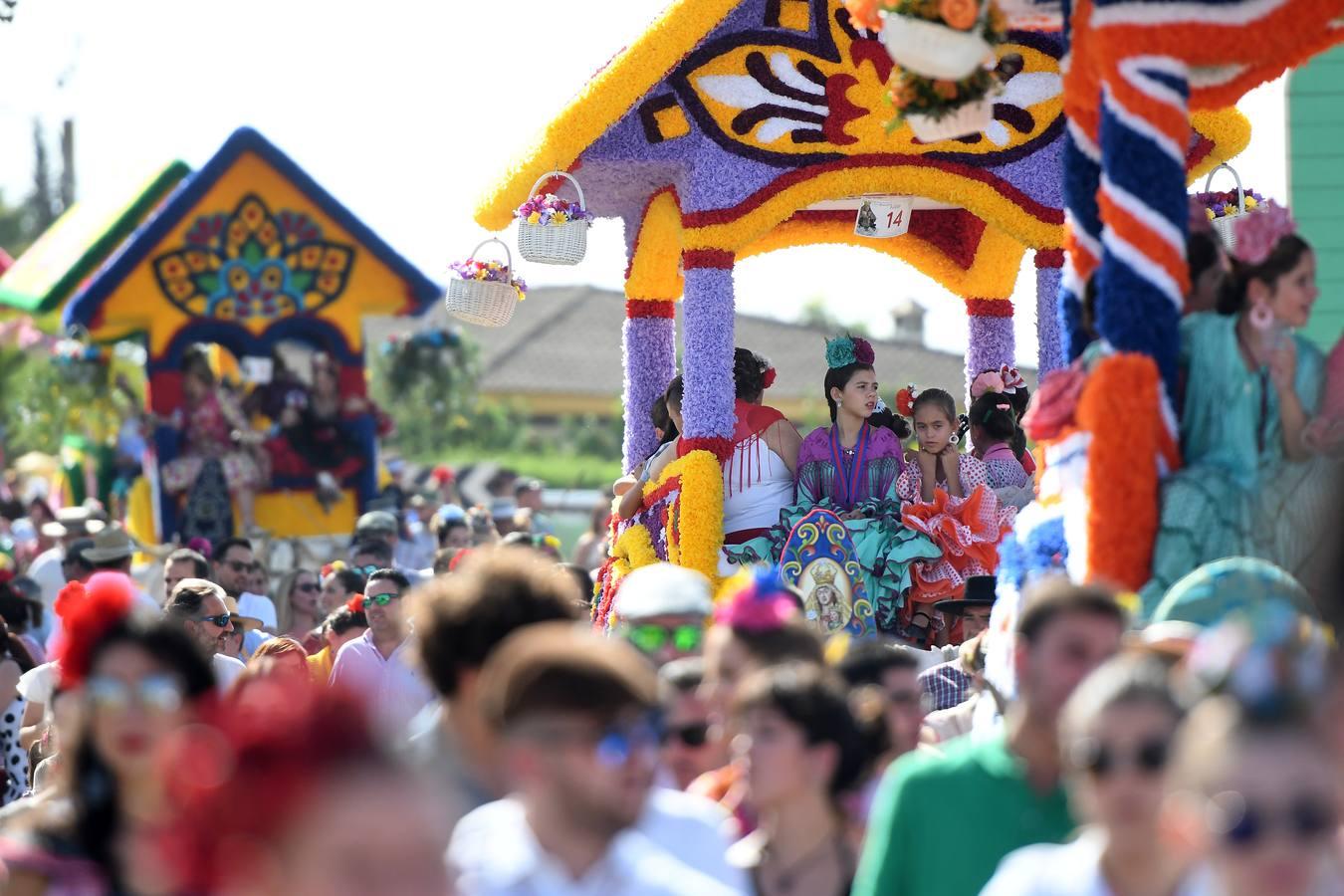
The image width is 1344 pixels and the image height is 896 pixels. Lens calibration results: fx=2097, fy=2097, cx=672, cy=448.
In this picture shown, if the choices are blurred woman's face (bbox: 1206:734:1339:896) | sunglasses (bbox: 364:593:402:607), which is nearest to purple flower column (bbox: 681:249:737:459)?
sunglasses (bbox: 364:593:402:607)

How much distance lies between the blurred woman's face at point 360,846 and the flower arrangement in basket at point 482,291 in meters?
7.93

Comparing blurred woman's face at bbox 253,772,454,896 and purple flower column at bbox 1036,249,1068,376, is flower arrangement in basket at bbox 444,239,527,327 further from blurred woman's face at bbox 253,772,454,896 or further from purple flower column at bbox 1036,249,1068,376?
blurred woman's face at bbox 253,772,454,896

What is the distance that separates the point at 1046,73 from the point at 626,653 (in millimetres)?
6632

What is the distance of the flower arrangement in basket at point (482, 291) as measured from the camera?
34.3ft

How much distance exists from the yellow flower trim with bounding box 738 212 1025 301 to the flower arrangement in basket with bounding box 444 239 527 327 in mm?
1344

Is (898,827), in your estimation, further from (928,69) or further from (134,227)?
(134,227)

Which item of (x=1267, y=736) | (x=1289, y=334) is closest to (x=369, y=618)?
(x=1289, y=334)

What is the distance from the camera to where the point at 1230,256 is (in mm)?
5996

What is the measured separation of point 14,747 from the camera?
7.46m

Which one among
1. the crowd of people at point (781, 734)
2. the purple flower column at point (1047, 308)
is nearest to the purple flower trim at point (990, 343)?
the purple flower column at point (1047, 308)

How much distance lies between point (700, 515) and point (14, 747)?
10.3 ft

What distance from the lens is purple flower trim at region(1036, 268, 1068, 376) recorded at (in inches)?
394

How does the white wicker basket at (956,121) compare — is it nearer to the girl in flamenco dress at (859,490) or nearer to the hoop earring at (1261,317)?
the hoop earring at (1261,317)

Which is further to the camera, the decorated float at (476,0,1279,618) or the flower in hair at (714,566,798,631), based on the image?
the decorated float at (476,0,1279,618)
